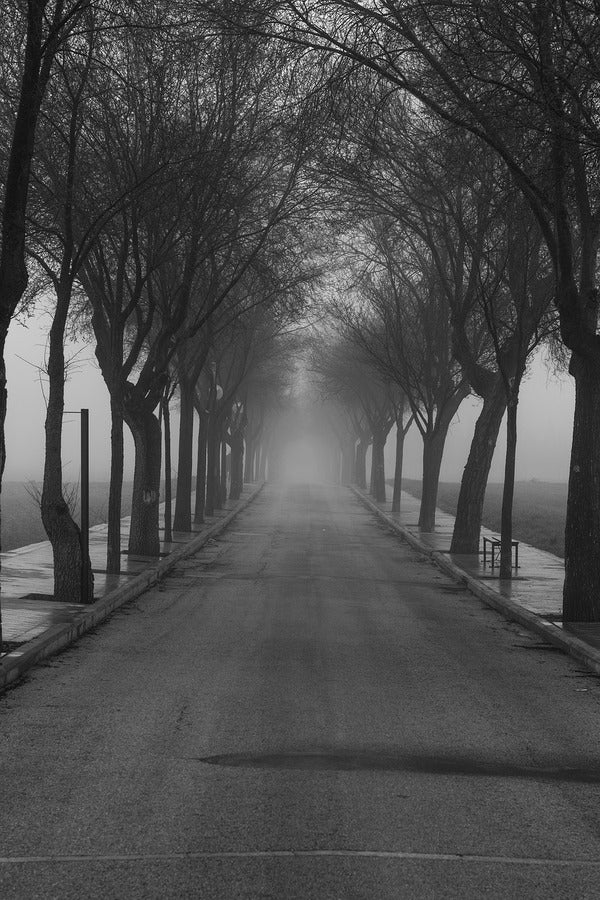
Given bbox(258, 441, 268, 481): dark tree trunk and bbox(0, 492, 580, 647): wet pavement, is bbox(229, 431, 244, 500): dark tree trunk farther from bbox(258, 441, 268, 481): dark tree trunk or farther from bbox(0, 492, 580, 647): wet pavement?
bbox(258, 441, 268, 481): dark tree trunk

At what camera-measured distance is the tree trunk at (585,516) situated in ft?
46.1

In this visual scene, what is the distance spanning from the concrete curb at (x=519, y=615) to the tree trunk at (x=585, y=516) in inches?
21.3

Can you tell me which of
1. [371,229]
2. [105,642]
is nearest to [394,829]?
[105,642]

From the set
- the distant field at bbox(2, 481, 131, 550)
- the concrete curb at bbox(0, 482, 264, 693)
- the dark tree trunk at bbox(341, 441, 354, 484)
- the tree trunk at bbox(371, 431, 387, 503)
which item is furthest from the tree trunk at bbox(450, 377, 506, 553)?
the dark tree trunk at bbox(341, 441, 354, 484)

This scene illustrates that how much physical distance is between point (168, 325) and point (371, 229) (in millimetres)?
8212

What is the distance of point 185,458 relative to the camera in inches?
1229

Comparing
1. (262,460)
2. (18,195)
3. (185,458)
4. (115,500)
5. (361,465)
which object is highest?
(18,195)

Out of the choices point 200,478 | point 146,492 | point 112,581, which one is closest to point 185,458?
point 200,478

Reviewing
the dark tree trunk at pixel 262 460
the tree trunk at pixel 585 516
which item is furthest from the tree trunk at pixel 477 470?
the dark tree trunk at pixel 262 460

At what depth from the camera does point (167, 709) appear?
8.61m

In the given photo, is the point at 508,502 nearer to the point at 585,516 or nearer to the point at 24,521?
the point at 585,516

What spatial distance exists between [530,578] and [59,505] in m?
8.91

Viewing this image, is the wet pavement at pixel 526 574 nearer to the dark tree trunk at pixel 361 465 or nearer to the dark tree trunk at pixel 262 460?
the dark tree trunk at pixel 361 465

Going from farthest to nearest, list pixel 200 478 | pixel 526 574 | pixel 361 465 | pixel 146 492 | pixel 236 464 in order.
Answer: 1. pixel 361 465
2. pixel 236 464
3. pixel 200 478
4. pixel 146 492
5. pixel 526 574
